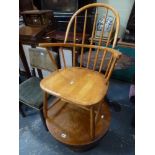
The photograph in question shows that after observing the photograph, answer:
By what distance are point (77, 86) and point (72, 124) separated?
0.37m

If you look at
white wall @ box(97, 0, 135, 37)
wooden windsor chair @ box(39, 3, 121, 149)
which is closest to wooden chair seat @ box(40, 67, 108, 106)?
wooden windsor chair @ box(39, 3, 121, 149)

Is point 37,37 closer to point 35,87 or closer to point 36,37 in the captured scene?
point 36,37

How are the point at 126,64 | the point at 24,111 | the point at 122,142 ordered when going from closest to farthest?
1. the point at 122,142
2. the point at 126,64
3. the point at 24,111

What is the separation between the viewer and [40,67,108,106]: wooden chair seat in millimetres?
854

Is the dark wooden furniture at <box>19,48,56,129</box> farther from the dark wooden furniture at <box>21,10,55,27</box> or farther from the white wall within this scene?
the white wall

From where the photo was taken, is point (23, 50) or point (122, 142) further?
point (23, 50)

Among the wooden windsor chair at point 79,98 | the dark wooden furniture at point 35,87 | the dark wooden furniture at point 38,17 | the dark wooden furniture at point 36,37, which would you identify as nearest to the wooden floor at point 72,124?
the wooden windsor chair at point 79,98

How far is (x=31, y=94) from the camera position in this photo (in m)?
1.24

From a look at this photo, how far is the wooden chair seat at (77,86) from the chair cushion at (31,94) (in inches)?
9.6

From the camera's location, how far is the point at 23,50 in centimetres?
165

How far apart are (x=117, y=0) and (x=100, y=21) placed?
0.32 meters

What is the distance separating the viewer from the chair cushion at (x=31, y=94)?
117 cm
